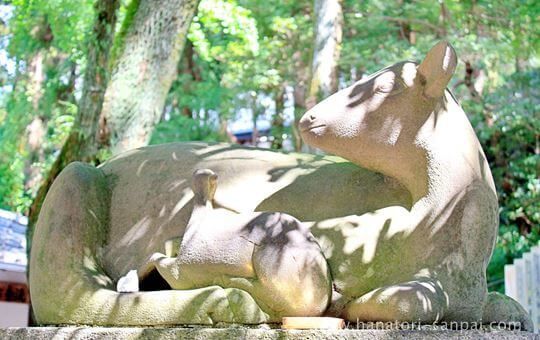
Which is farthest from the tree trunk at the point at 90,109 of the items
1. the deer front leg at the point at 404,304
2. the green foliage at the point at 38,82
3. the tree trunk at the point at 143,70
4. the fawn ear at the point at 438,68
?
the deer front leg at the point at 404,304

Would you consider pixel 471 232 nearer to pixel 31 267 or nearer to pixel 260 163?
pixel 260 163

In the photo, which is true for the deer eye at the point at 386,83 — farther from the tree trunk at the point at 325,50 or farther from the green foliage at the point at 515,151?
the green foliage at the point at 515,151

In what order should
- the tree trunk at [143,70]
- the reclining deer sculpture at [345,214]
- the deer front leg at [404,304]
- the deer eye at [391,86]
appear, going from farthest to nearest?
the tree trunk at [143,70], the deer eye at [391,86], the reclining deer sculpture at [345,214], the deer front leg at [404,304]

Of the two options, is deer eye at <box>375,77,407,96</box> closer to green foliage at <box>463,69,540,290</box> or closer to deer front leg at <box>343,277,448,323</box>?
deer front leg at <box>343,277,448,323</box>

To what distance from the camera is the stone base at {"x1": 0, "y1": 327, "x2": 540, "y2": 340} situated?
9.73ft

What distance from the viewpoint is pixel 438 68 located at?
346 centimetres

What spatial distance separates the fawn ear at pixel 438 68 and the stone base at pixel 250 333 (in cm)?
105

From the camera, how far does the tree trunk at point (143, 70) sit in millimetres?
6797

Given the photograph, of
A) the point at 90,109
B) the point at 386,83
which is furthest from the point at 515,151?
the point at 386,83

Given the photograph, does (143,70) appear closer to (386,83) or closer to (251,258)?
(386,83)

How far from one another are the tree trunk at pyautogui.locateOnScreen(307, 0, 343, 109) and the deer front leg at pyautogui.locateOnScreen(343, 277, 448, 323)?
699 cm

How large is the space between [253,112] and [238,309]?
1525 cm

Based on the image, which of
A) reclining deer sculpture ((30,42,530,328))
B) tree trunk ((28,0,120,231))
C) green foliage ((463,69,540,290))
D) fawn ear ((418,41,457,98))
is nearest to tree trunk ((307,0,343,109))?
green foliage ((463,69,540,290))

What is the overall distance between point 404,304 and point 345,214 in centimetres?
66
